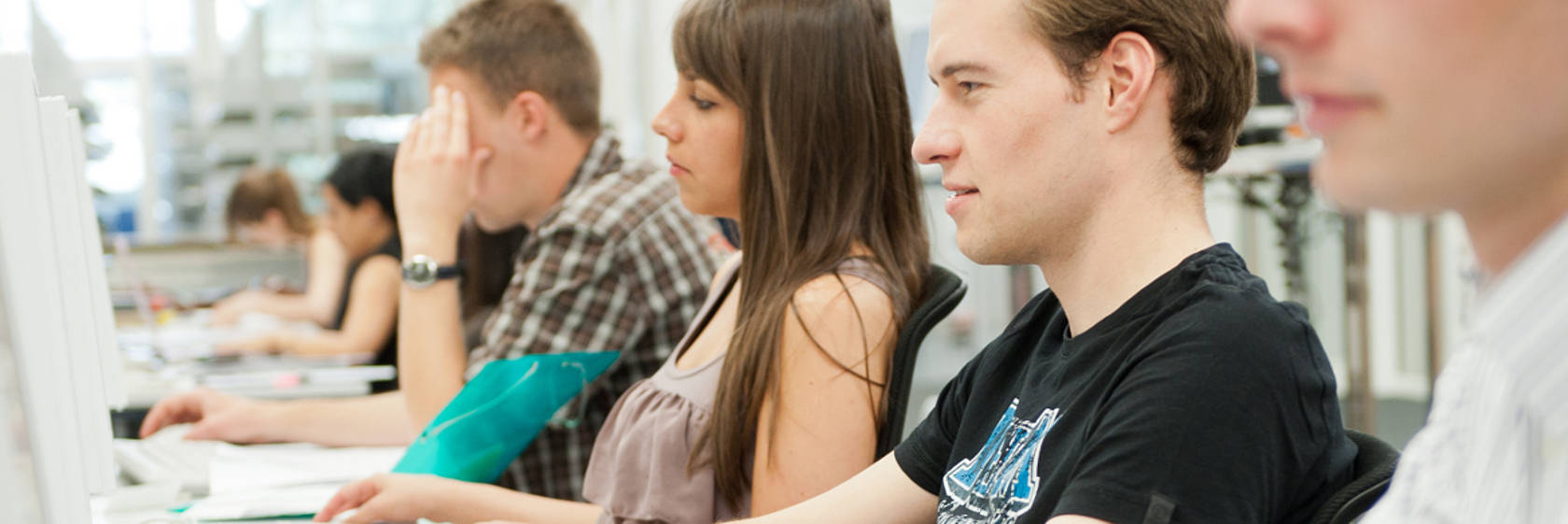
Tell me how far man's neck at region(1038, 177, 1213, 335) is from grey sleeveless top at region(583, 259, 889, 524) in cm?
35

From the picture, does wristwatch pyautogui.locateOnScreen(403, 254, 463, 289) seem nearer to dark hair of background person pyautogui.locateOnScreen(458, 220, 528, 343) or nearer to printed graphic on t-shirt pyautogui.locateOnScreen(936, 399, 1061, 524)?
dark hair of background person pyautogui.locateOnScreen(458, 220, 528, 343)

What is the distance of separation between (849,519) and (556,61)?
1.09 metres

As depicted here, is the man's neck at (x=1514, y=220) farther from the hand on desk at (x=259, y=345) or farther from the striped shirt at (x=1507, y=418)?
the hand on desk at (x=259, y=345)

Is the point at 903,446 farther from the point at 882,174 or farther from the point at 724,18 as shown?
the point at 724,18

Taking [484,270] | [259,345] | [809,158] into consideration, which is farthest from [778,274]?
[259,345]

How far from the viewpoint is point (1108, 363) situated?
82 centimetres

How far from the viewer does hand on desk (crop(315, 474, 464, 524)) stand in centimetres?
136

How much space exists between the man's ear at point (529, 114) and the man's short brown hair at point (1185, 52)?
3.63 feet

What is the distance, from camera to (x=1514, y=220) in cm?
41

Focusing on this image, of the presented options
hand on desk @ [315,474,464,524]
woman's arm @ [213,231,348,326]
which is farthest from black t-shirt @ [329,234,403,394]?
hand on desk @ [315,474,464,524]

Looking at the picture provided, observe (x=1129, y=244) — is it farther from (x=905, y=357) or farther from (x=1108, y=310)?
(x=905, y=357)

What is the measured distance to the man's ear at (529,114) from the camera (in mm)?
1891

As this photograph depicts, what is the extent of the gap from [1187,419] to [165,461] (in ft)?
4.47

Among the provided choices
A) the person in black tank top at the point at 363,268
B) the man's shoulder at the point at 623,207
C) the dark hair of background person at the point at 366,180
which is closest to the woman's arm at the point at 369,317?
the person in black tank top at the point at 363,268
